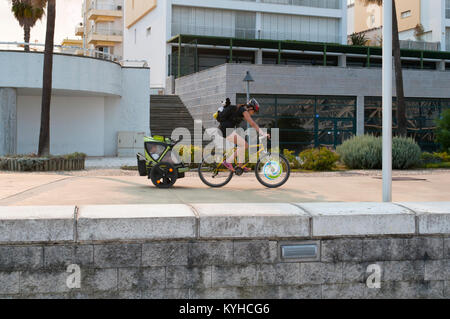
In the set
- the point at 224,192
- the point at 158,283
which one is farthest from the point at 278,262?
the point at 224,192

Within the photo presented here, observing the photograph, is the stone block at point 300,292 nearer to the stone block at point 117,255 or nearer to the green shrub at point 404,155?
the stone block at point 117,255

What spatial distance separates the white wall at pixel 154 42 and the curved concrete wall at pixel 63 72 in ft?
44.3

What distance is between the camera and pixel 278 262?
5645 mm

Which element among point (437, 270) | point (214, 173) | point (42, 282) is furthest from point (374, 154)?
point (42, 282)

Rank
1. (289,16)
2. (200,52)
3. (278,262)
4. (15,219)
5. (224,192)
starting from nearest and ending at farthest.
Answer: (15,219) < (278,262) < (224,192) < (200,52) < (289,16)

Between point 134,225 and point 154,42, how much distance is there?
118ft

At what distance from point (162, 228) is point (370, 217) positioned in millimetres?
2124

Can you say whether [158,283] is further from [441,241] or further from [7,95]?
[7,95]

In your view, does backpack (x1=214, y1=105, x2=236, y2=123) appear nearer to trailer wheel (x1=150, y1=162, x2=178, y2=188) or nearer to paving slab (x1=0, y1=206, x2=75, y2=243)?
trailer wheel (x1=150, y1=162, x2=178, y2=188)

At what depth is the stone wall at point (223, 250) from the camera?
17.3ft

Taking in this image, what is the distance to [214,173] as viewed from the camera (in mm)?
A: 10352

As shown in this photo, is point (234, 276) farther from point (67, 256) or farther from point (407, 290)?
point (407, 290)
